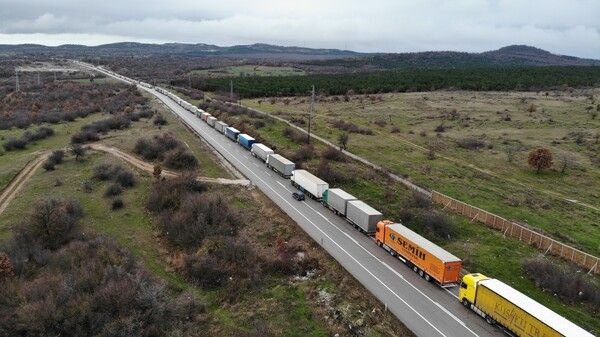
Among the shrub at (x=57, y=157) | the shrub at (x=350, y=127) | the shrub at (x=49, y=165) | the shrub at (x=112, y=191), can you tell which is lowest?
the shrub at (x=112, y=191)

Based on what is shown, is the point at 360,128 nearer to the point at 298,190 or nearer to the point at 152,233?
the point at 298,190

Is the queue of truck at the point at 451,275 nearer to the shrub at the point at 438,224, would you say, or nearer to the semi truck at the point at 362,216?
the semi truck at the point at 362,216

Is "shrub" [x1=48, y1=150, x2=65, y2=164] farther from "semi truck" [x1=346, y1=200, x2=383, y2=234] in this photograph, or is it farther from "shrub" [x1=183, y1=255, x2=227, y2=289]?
"semi truck" [x1=346, y1=200, x2=383, y2=234]

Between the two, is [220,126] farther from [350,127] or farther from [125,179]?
[125,179]

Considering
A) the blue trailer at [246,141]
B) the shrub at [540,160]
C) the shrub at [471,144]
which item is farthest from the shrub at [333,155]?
the shrub at [540,160]

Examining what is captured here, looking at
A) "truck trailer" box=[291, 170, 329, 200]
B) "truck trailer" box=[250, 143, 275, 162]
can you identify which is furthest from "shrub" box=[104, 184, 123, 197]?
"truck trailer" box=[250, 143, 275, 162]

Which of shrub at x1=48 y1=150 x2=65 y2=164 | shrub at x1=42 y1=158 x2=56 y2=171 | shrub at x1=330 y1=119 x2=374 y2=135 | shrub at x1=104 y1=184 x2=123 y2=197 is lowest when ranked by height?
shrub at x1=104 y1=184 x2=123 y2=197

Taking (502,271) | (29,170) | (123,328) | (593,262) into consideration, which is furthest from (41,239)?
(593,262)

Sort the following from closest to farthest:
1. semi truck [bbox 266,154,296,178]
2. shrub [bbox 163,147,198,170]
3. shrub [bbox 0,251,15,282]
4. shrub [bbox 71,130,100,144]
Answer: shrub [bbox 0,251,15,282] < semi truck [bbox 266,154,296,178] < shrub [bbox 163,147,198,170] < shrub [bbox 71,130,100,144]
